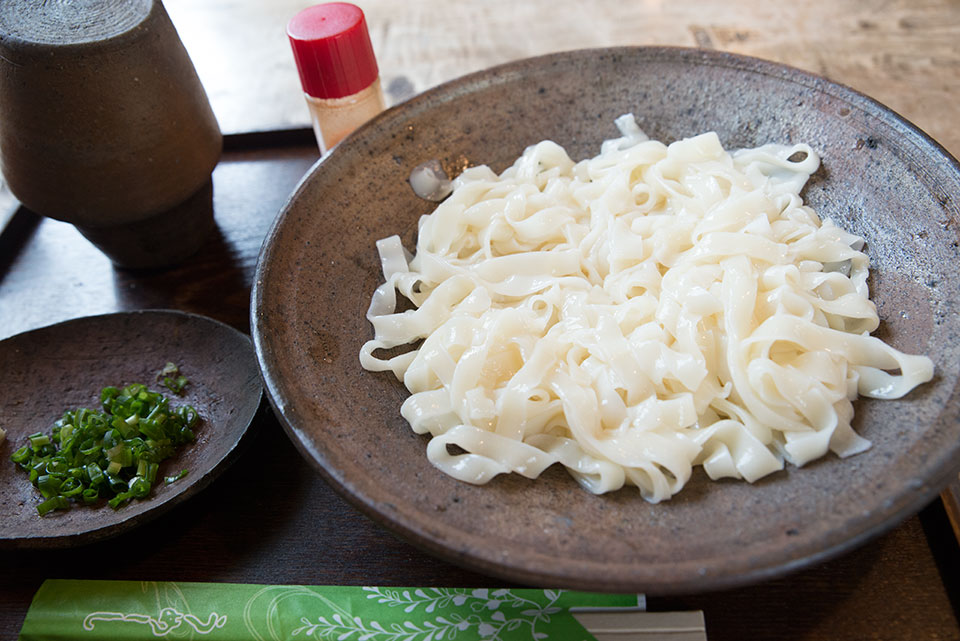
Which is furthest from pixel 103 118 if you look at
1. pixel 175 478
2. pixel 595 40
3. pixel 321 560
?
pixel 595 40

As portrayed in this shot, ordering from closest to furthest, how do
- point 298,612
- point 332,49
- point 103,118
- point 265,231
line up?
point 298,612, point 103,118, point 332,49, point 265,231

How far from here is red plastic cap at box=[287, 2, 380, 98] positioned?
2.05 m

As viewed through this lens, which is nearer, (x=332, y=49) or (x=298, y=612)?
(x=298, y=612)

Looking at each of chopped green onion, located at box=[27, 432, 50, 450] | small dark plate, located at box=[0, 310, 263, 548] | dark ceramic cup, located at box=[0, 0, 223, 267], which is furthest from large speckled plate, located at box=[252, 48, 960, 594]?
chopped green onion, located at box=[27, 432, 50, 450]

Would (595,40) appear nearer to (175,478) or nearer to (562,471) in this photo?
(562,471)

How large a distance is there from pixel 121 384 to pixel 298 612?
86cm

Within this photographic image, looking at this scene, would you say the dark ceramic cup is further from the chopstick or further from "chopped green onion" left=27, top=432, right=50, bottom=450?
the chopstick

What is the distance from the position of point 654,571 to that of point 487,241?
1031mm

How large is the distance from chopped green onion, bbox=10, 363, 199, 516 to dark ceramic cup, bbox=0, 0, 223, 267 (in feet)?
1.82

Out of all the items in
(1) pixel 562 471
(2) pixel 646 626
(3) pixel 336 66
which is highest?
(3) pixel 336 66

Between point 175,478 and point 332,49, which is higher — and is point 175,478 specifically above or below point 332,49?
below

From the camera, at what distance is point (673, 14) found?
331 cm

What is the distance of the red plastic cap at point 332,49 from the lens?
205cm

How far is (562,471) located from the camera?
1.50m
